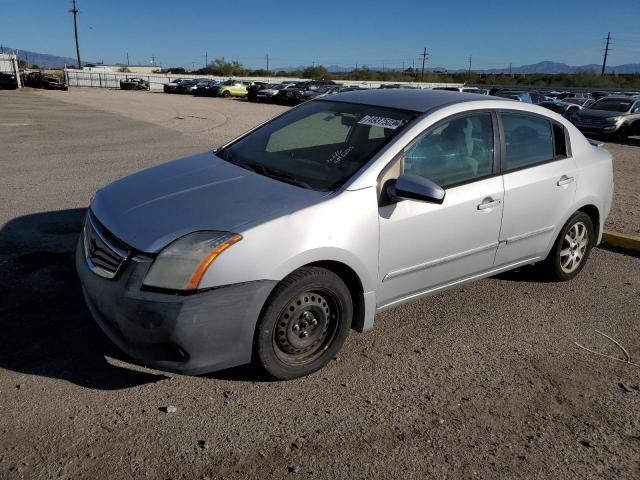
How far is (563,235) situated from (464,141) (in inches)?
56.9

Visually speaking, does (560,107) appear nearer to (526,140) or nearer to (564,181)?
(564,181)

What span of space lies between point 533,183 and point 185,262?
2752 mm

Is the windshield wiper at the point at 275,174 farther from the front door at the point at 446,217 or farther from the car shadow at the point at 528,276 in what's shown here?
the car shadow at the point at 528,276

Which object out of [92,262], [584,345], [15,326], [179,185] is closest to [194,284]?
[92,262]

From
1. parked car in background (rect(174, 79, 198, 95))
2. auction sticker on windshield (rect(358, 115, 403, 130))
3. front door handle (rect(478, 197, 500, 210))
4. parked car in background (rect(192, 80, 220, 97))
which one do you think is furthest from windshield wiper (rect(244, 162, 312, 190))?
parked car in background (rect(174, 79, 198, 95))

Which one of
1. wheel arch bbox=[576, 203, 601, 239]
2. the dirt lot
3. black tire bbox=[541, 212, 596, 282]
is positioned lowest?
the dirt lot

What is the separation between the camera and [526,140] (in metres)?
4.25

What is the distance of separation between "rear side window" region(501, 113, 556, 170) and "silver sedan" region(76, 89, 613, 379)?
0.05 feet

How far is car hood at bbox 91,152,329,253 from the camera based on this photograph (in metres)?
2.88

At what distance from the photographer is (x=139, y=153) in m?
10.9

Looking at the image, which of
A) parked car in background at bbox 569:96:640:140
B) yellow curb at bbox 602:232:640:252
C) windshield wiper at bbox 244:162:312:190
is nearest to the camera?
windshield wiper at bbox 244:162:312:190

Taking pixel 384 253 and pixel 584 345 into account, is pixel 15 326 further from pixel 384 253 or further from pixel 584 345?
pixel 584 345

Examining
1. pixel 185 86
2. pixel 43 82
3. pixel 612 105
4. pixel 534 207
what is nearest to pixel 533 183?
pixel 534 207

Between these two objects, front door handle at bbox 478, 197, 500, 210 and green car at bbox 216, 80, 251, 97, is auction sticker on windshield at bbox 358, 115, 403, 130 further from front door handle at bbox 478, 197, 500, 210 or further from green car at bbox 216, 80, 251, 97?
green car at bbox 216, 80, 251, 97
